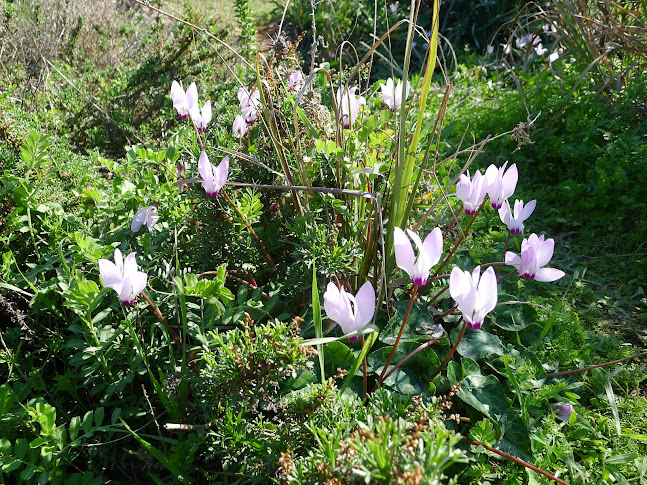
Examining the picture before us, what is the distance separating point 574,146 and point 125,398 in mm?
2689

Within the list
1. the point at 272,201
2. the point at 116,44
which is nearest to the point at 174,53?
the point at 116,44

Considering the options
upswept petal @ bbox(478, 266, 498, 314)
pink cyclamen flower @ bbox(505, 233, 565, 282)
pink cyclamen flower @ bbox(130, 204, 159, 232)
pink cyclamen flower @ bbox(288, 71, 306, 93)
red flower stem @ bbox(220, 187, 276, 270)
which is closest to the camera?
upswept petal @ bbox(478, 266, 498, 314)

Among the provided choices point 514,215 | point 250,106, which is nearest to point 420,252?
point 514,215

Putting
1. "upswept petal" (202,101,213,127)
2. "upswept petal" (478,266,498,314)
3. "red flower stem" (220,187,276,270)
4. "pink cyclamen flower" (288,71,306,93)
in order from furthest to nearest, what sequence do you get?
"pink cyclamen flower" (288,71,306,93), "upswept petal" (202,101,213,127), "red flower stem" (220,187,276,270), "upswept petal" (478,266,498,314)

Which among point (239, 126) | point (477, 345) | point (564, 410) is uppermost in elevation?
point (239, 126)

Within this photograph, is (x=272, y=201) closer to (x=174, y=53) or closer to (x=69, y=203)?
(x=69, y=203)

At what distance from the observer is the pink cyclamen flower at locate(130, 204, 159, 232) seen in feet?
6.43

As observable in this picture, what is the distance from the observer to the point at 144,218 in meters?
1.96

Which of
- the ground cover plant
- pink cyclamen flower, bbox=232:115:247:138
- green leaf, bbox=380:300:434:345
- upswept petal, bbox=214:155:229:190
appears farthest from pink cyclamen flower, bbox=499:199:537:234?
pink cyclamen flower, bbox=232:115:247:138

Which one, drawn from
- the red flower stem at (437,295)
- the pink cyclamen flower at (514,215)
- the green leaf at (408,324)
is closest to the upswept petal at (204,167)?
the green leaf at (408,324)

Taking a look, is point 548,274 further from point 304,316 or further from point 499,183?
point 304,316

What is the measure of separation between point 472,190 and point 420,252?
46 centimetres

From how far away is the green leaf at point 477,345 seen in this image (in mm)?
1688

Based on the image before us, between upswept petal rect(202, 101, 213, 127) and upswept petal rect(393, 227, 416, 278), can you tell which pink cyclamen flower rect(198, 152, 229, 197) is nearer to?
upswept petal rect(202, 101, 213, 127)
